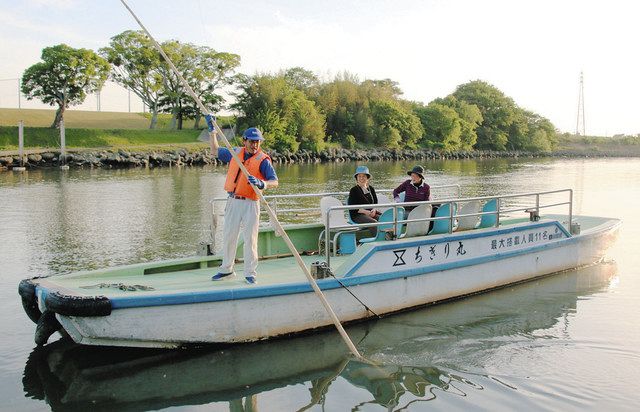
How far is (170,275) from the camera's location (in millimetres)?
9000

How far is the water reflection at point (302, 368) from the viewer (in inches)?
273

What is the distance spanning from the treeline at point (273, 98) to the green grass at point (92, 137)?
154 inches

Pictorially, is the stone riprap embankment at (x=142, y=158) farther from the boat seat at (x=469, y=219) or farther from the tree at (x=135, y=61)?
the boat seat at (x=469, y=219)

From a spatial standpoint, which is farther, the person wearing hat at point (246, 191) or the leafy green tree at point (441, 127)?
the leafy green tree at point (441, 127)

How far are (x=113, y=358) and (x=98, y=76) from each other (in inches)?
2546

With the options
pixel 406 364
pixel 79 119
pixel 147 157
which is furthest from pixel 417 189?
pixel 79 119

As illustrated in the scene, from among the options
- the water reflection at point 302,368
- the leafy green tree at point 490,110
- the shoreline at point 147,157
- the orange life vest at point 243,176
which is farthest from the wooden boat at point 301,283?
the leafy green tree at point 490,110

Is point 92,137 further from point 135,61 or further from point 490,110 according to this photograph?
point 490,110

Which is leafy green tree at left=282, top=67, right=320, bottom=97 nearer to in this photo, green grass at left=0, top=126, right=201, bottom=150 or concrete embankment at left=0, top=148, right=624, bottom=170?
concrete embankment at left=0, top=148, right=624, bottom=170

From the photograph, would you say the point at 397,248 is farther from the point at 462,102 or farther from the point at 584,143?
the point at 584,143

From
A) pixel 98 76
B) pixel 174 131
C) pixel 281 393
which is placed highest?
pixel 98 76

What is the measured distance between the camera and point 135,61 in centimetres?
7088

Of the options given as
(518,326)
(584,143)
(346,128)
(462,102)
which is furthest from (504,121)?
(518,326)

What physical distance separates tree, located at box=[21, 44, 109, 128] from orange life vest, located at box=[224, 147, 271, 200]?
61.7m
